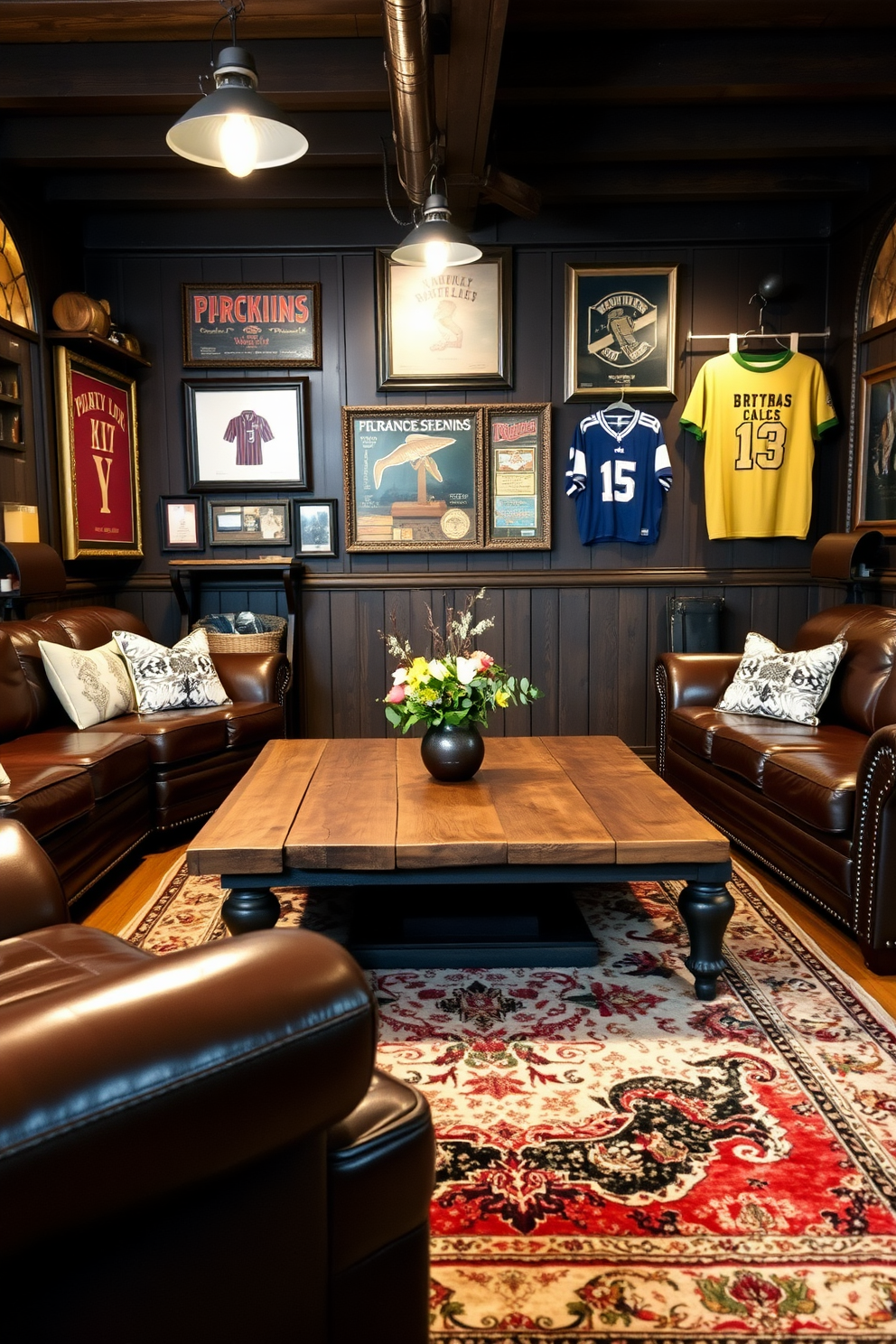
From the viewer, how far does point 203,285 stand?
5.39 m

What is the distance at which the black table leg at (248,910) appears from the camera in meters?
2.51

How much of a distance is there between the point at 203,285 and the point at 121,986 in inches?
203

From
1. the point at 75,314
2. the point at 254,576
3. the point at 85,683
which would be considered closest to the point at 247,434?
the point at 254,576

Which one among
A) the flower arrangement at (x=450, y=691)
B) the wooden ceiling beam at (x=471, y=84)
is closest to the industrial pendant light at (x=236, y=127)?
the wooden ceiling beam at (x=471, y=84)

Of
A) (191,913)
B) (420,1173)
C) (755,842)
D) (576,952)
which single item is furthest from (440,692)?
(420,1173)

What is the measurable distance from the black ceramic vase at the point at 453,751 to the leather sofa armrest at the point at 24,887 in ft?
4.50

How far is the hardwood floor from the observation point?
9.09 feet

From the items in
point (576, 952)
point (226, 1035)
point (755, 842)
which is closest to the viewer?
point (226, 1035)

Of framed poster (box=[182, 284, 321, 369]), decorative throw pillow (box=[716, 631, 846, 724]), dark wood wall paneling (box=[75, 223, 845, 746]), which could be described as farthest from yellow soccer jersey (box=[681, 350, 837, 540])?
framed poster (box=[182, 284, 321, 369])

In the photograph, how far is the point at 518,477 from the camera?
5.49 metres

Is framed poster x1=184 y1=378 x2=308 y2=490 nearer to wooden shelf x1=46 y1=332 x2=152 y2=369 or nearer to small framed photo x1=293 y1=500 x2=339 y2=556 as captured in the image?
small framed photo x1=293 y1=500 x2=339 y2=556

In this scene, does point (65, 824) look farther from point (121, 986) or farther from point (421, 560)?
point (421, 560)

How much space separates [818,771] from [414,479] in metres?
3.10

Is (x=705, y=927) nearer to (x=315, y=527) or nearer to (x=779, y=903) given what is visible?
(x=779, y=903)
